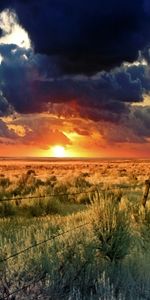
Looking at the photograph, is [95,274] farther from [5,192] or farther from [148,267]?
[5,192]

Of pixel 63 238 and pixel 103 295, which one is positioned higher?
pixel 63 238

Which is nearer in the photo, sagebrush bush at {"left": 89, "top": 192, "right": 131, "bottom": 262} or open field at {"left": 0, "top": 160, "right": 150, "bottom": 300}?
open field at {"left": 0, "top": 160, "right": 150, "bottom": 300}

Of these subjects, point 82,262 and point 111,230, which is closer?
point 82,262

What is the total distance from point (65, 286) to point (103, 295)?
909 mm

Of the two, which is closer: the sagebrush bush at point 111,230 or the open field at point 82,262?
the open field at point 82,262

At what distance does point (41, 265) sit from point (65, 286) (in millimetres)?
565

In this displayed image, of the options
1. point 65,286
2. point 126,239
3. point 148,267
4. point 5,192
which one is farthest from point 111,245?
point 5,192

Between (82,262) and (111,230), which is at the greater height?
(111,230)

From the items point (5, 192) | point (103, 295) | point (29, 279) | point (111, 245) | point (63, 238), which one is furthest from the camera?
point (5, 192)

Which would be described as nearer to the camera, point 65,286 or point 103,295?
point 103,295

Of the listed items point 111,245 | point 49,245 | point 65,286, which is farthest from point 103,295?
point 111,245

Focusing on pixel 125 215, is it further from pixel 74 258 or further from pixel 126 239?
pixel 74 258

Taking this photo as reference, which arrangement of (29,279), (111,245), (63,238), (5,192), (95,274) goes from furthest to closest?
(5,192), (111,245), (63,238), (95,274), (29,279)

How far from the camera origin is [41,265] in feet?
28.9
